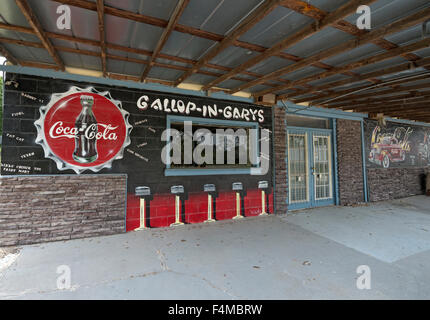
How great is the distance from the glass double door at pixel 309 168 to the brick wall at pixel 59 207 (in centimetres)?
442

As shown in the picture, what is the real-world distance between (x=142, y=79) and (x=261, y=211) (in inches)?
161

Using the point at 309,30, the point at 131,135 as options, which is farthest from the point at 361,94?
the point at 131,135

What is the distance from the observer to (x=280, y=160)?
5672mm

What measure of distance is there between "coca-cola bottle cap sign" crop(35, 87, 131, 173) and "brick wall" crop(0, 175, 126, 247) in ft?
1.09

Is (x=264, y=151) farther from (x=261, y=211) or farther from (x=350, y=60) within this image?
(x=350, y=60)

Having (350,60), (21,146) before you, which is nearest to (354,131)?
(350,60)

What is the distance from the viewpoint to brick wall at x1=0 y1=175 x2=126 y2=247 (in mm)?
3461

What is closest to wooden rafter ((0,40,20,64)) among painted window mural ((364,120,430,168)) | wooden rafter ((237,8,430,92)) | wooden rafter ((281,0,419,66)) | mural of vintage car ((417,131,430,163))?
wooden rafter ((281,0,419,66))

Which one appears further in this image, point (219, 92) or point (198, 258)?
point (219, 92)

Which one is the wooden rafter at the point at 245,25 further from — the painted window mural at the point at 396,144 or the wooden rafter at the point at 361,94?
the painted window mural at the point at 396,144

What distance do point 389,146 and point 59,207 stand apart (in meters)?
10.3

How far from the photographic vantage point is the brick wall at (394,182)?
7.36 metres

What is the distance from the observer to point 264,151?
5566 mm
